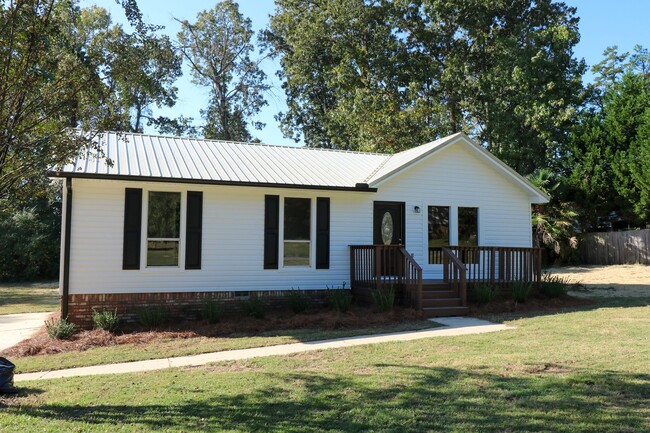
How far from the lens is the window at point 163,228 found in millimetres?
11547

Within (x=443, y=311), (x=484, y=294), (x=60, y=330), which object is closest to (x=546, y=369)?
(x=443, y=311)

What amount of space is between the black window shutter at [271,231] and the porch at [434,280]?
1.97 metres

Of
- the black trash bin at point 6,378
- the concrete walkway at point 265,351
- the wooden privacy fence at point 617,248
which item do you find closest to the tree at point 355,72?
the wooden privacy fence at point 617,248

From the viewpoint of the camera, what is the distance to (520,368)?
668 cm

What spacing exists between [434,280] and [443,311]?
1757mm

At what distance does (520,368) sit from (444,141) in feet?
28.3

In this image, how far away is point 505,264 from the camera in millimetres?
13898

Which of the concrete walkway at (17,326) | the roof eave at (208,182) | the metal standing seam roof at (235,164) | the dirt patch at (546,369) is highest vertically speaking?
the metal standing seam roof at (235,164)

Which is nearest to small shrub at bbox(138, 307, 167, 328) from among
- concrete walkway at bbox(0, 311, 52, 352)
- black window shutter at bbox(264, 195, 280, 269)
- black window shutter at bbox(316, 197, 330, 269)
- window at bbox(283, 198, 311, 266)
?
concrete walkway at bbox(0, 311, 52, 352)

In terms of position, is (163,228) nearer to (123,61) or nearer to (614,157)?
(123,61)

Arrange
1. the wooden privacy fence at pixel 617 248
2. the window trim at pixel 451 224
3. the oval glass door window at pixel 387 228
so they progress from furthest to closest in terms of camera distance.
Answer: the wooden privacy fence at pixel 617 248 → the window trim at pixel 451 224 → the oval glass door window at pixel 387 228

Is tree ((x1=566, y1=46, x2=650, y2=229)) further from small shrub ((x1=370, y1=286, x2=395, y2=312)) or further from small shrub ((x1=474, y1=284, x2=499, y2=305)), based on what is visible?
small shrub ((x1=370, y1=286, x2=395, y2=312))

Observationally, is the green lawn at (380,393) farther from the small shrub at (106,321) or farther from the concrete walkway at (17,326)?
the concrete walkway at (17,326)

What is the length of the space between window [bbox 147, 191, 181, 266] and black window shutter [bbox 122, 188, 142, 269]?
0.78 feet
